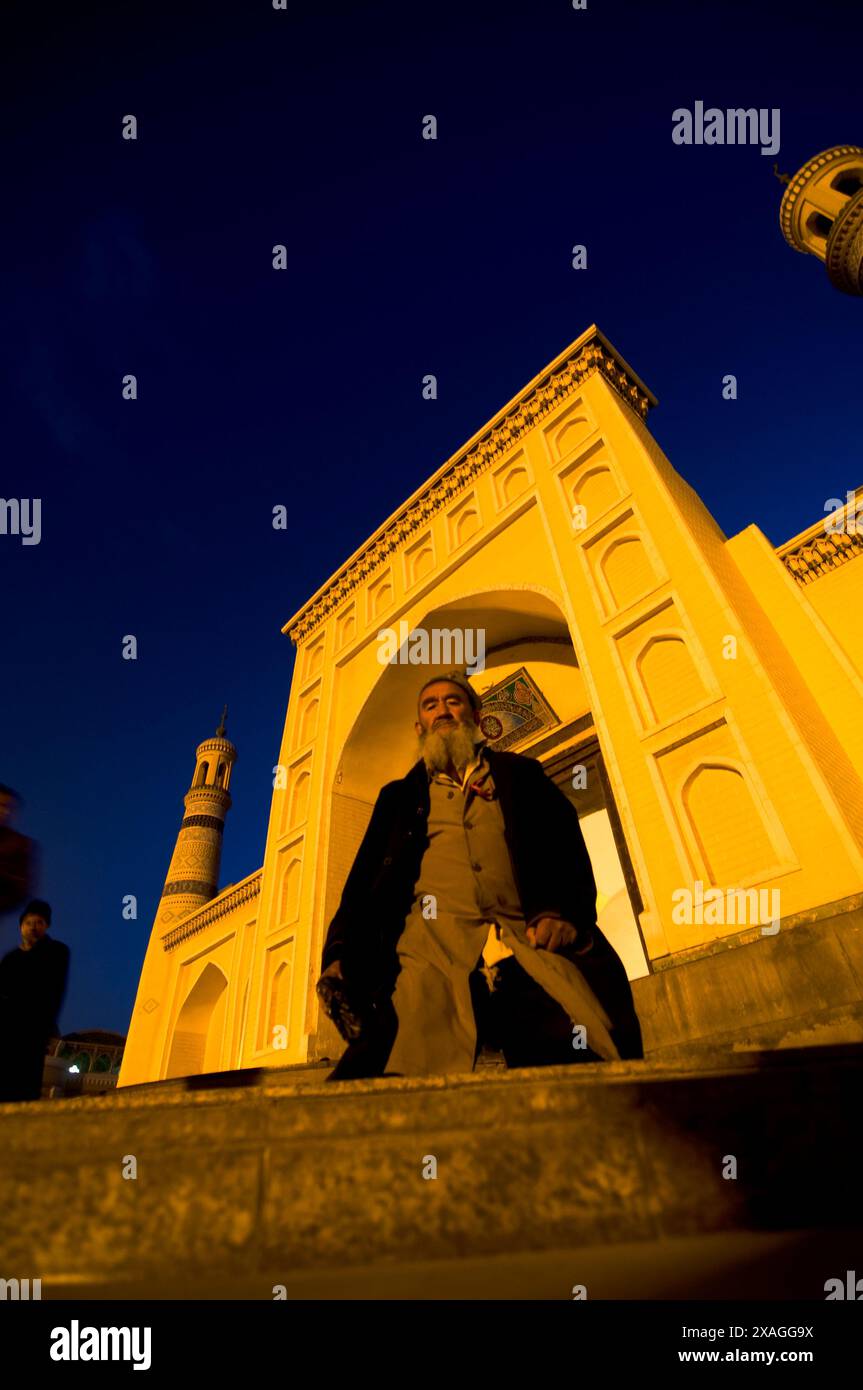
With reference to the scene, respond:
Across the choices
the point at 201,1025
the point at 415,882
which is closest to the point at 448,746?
the point at 415,882

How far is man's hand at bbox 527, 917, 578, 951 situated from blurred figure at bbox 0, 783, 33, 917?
122 inches

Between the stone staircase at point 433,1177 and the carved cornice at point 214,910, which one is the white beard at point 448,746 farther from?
the carved cornice at point 214,910

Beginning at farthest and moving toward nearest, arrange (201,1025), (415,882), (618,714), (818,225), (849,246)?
(201,1025) → (818,225) → (849,246) → (618,714) → (415,882)

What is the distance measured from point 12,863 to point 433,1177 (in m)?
3.48

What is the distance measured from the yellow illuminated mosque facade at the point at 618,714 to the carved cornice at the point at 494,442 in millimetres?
42

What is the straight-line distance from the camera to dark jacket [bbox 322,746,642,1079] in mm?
2016

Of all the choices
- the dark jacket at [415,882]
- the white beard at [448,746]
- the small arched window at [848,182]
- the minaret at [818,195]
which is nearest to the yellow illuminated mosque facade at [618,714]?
the dark jacket at [415,882]

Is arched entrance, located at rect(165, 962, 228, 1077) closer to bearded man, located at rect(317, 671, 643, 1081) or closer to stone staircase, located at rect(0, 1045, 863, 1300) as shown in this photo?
bearded man, located at rect(317, 671, 643, 1081)

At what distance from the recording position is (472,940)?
2.20 metres

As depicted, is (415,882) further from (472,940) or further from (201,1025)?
(201,1025)

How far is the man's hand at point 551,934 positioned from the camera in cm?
204
